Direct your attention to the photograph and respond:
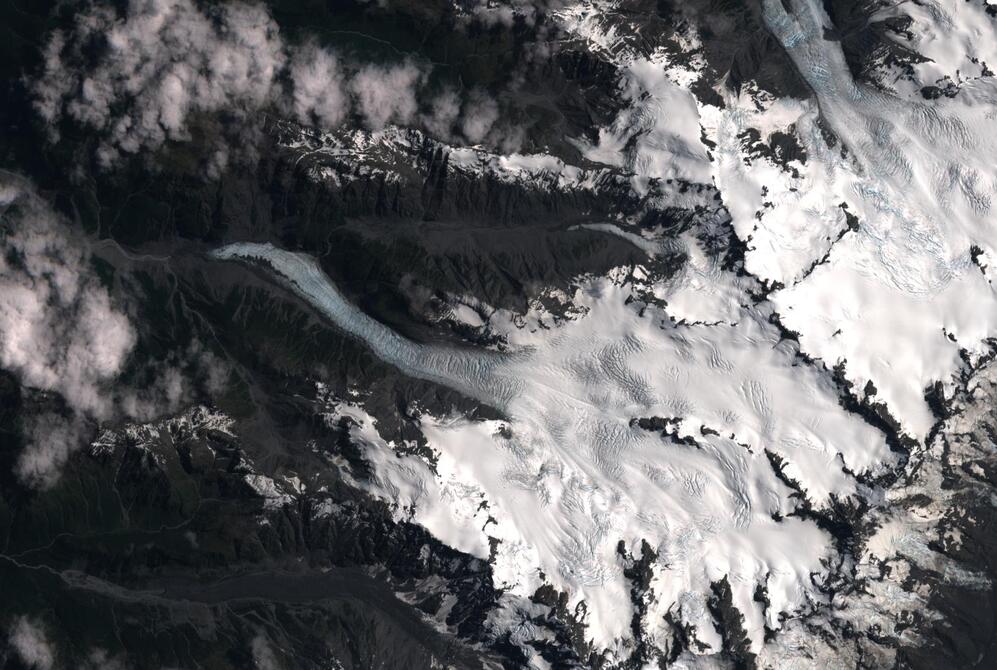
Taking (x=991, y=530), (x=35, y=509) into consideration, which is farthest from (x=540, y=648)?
(x=35, y=509)

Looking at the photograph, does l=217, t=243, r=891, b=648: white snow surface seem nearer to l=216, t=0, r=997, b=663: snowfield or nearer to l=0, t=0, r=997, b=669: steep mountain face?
l=216, t=0, r=997, b=663: snowfield

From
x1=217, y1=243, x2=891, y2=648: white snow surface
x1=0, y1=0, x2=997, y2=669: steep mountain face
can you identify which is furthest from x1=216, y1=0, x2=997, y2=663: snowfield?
x1=0, y1=0, x2=997, y2=669: steep mountain face

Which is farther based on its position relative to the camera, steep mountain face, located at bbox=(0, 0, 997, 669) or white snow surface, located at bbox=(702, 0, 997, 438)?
white snow surface, located at bbox=(702, 0, 997, 438)

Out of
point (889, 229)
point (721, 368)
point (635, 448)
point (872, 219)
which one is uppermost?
point (872, 219)

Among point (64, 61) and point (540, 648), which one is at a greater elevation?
point (64, 61)

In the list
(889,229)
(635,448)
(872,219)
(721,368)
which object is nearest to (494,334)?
(635,448)

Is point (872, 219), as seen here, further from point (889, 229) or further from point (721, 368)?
point (721, 368)

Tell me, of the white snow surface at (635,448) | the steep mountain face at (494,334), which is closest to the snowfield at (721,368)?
the white snow surface at (635,448)

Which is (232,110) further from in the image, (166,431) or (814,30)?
(814,30)
